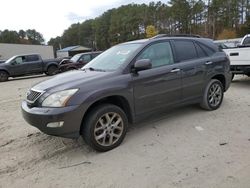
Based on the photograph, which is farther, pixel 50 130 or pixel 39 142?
pixel 39 142

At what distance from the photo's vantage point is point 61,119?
3.77m

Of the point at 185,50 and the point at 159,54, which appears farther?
the point at 185,50

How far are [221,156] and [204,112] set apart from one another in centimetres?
218

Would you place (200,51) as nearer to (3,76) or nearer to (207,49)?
(207,49)

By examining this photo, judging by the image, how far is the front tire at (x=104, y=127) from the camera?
399cm

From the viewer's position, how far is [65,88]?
12.9ft

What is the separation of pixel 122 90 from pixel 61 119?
1.08 m

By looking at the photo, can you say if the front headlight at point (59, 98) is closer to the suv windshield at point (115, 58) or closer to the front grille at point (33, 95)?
the front grille at point (33, 95)

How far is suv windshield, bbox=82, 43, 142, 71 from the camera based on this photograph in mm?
4666

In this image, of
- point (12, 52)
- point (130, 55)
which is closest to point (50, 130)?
point (130, 55)

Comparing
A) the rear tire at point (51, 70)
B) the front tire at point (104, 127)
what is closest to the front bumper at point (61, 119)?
the front tire at point (104, 127)

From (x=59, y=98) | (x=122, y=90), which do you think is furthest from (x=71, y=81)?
(x=122, y=90)

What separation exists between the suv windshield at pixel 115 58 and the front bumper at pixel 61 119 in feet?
3.68

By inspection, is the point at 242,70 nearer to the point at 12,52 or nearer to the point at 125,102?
the point at 125,102
